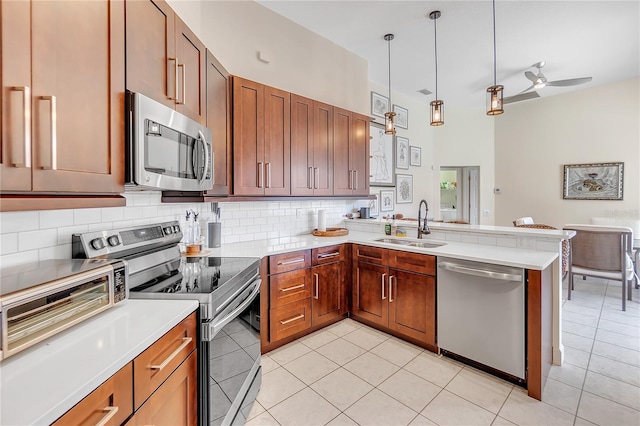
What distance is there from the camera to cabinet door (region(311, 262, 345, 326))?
9.48 ft

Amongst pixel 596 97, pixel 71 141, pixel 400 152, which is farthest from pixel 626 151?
pixel 71 141

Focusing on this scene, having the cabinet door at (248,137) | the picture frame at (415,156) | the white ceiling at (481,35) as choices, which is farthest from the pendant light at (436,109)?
the picture frame at (415,156)

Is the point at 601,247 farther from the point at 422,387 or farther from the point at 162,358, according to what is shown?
the point at 162,358

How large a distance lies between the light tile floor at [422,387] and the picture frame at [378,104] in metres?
3.52

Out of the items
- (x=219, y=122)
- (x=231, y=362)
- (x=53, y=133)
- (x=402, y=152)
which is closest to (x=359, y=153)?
(x=219, y=122)

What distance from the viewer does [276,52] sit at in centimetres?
326

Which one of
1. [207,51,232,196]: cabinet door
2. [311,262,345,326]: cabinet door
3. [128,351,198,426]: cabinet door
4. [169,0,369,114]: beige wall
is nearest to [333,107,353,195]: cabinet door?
[169,0,369,114]: beige wall

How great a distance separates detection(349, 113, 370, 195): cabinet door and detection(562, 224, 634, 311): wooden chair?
2.84 m

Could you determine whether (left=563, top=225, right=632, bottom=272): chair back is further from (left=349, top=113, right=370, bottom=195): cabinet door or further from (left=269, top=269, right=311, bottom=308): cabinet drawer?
(left=269, top=269, right=311, bottom=308): cabinet drawer

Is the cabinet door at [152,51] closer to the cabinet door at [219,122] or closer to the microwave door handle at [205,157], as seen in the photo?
the microwave door handle at [205,157]

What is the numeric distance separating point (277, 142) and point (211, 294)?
183cm

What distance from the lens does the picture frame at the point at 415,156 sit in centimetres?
572

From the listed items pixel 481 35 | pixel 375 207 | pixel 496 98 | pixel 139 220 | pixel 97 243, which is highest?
pixel 481 35

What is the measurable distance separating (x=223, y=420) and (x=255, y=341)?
525 millimetres
